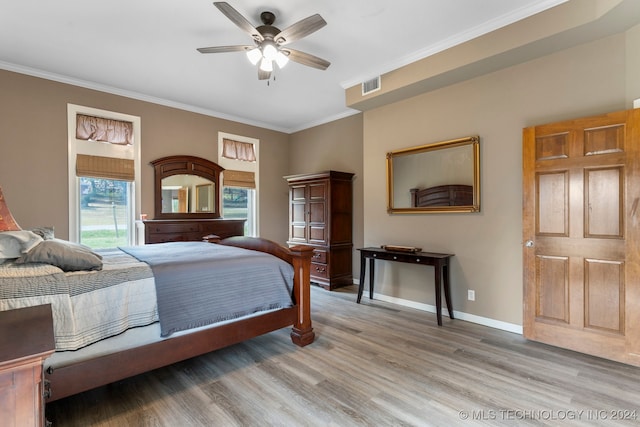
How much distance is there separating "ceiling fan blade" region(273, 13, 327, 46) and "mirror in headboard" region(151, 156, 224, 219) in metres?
2.96

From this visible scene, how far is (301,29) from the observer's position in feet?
8.21

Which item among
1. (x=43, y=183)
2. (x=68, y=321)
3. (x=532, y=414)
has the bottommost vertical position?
(x=532, y=414)

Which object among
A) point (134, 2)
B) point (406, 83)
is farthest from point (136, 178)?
point (406, 83)

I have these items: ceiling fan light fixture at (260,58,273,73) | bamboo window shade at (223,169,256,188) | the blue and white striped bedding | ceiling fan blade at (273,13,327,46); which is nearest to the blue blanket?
the blue and white striped bedding

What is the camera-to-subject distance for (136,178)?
4.53m

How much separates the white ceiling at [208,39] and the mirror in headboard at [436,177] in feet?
3.49

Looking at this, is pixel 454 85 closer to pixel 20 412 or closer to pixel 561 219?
pixel 561 219

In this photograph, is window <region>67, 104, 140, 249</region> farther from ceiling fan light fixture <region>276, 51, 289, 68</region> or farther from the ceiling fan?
ceiling fan light fixture <region>276, 51, 289, 68</region>

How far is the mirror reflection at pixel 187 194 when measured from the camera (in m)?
4.84

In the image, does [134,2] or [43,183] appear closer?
[134,2]

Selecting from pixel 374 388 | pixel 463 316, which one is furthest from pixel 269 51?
pixel 463 316

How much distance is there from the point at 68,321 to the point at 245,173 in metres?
4.30

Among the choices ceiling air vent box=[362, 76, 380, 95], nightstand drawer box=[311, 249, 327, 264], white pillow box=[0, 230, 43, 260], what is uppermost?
ceiling air vent box=[362, 76, 380, 95]

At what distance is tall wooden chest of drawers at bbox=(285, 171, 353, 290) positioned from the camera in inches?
193
